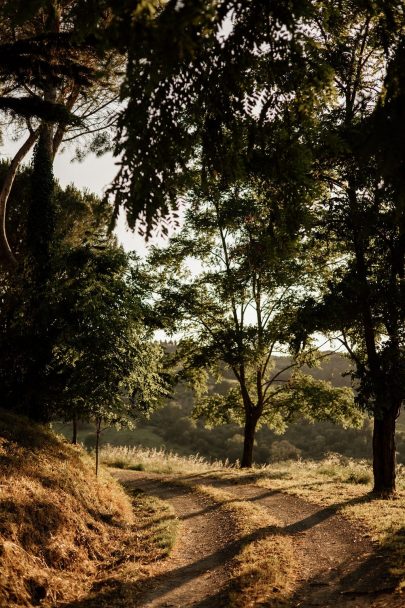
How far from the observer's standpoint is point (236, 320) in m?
22.1

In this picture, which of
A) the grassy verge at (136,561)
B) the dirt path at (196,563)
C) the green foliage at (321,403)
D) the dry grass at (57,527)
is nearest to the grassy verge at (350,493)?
the green foliage at (321,403)

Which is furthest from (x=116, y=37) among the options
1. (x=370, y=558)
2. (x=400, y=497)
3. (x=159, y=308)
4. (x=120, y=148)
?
(x=159, y=308)

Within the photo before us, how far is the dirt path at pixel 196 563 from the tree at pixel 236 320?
27.1 feet

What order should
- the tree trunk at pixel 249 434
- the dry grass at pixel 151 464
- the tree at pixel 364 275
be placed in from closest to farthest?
the tree at pixel 364 275, the dry grass at pixel 151 464, the tree trunk at pixel 249 434

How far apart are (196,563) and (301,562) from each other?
184 centimetres

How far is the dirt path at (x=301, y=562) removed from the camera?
6605mm

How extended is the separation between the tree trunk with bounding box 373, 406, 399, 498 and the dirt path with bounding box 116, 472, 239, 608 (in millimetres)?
5139

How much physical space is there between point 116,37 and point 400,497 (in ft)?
45.6

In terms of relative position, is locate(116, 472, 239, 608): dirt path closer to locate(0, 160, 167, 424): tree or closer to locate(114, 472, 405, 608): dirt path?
locate(114, 472, 405, 608): dirt path

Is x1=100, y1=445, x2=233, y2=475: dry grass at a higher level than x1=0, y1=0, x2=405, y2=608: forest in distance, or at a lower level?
lower

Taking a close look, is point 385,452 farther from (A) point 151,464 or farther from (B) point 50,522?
(A) point 151,464

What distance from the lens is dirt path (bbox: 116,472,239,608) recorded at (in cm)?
687

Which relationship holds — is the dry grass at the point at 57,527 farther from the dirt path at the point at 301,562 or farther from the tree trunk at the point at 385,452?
the tree trunk at the point at 385,452

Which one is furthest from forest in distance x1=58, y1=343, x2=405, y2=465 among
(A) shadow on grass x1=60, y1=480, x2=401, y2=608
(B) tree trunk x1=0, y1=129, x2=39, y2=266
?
(A) shadow on grass x1=60, y1=480, x2=401, y2=608
